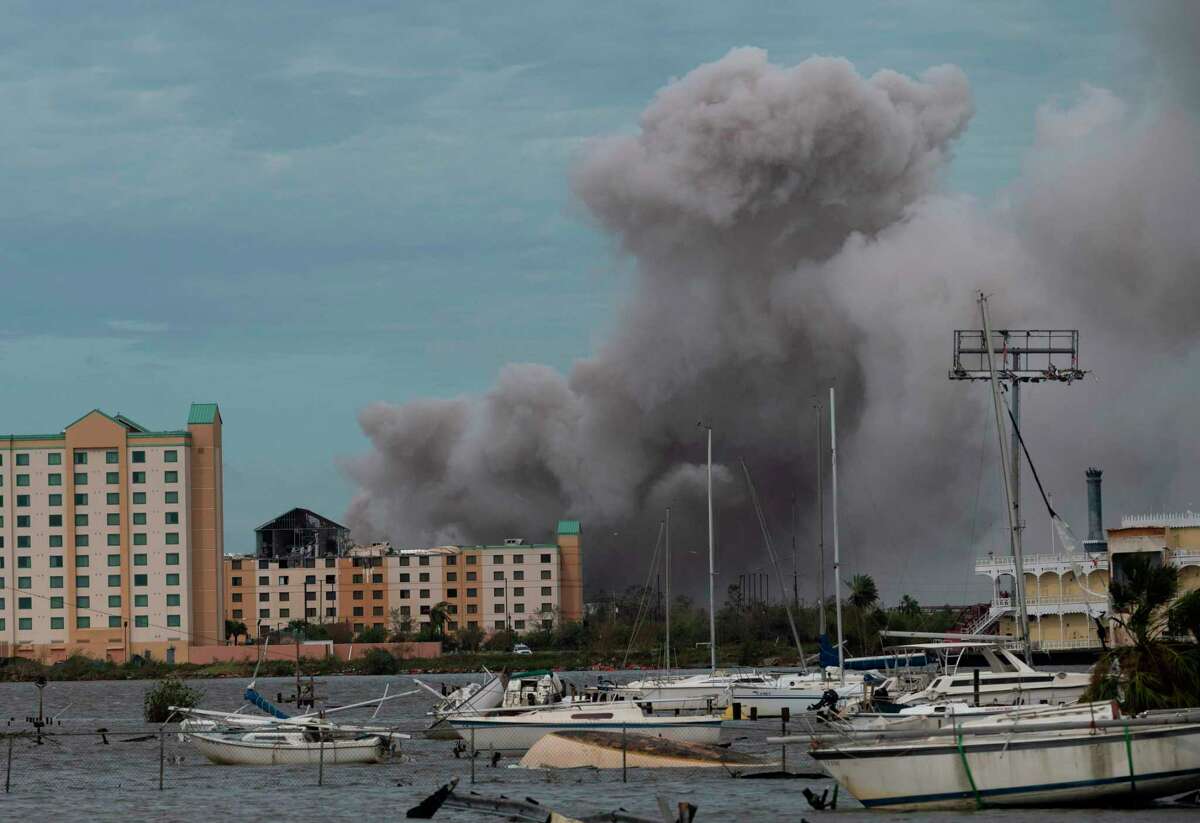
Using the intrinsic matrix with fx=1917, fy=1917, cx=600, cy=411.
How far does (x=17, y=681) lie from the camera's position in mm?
162375

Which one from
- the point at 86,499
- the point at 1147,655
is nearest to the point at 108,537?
the point at 86,499

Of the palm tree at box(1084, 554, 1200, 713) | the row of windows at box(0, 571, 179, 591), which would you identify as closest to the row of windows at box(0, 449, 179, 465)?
the row of windows at box(0, 571, 179, 591)

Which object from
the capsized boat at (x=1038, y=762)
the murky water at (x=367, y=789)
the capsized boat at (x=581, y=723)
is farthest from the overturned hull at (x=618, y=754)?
the capsized boat at (x=1038, y=762)

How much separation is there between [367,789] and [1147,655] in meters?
18.3

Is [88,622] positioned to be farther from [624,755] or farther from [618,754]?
Answer: [624,755]

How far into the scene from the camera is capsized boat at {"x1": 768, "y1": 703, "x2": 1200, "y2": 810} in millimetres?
32312

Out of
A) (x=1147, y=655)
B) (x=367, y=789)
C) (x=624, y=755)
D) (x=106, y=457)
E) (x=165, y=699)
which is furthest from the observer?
(x=106, y=457)

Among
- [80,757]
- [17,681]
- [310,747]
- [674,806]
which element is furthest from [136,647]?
[674,806]

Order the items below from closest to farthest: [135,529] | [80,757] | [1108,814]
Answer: [1108,814] → [80,757] → [135,529]

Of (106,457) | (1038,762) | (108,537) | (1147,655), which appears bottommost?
(1038,762)

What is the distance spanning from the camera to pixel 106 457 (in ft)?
572

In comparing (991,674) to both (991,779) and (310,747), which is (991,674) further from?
(991,779)

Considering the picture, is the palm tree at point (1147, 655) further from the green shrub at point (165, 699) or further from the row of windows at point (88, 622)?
the row of windows at point (88, 622)

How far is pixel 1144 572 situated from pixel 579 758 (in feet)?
54.4
